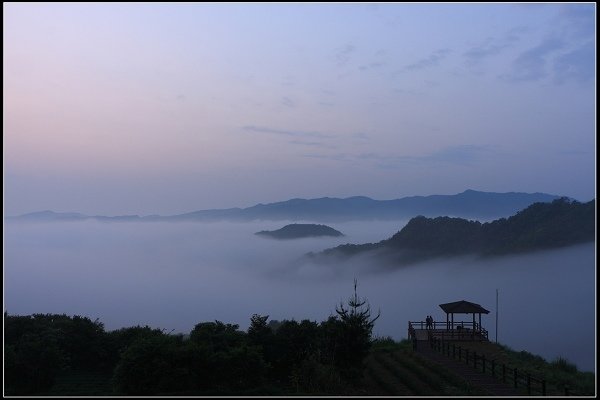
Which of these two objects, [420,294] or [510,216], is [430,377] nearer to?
[420,294]

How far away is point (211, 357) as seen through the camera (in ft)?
51.9

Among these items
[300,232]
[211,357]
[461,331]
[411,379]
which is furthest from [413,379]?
[300,232]

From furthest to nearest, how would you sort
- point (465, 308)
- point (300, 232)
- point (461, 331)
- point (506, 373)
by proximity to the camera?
point (300, 232) < point (461, 331) < point (465, 308) < point (506, 373)

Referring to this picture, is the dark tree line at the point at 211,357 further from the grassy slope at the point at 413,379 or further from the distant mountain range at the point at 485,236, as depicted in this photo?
the distant mountain range at the point at 485,236

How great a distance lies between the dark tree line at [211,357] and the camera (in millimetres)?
15438

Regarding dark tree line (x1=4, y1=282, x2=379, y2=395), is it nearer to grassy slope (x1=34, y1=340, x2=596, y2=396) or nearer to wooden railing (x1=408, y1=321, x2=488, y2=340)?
grassy slope (x1=34, y1=340, x2=596, y2=396)

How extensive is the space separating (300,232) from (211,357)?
110503 mm

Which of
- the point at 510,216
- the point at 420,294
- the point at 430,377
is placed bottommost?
the point at 420,294

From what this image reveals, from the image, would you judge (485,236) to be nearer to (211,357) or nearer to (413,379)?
(413,379)

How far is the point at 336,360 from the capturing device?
1756 centimetres

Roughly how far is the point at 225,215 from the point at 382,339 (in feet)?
287

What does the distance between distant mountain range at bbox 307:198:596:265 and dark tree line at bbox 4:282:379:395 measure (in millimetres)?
85680

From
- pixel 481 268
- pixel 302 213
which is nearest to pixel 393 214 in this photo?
pixel 302 213

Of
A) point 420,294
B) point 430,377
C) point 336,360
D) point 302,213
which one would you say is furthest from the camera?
point 302,213
